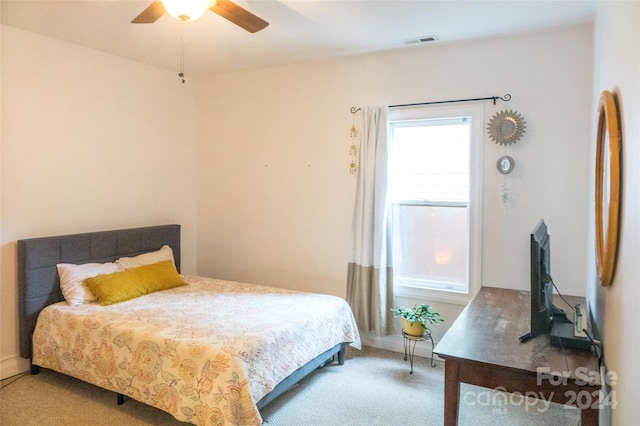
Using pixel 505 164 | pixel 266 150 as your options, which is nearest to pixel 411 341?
pixel 505 164

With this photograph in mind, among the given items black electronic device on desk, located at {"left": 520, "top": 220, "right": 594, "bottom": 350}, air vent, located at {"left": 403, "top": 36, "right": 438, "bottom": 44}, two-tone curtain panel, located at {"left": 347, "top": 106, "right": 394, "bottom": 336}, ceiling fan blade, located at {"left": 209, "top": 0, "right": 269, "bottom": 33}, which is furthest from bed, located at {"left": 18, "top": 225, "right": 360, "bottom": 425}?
air vent, located at {"left": 403, "top": 36, "right": 438, "bottom": 44}

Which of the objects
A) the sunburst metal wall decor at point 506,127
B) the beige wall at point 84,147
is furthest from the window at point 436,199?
the beige wall at point 84,147

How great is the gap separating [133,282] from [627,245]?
3.35 meters

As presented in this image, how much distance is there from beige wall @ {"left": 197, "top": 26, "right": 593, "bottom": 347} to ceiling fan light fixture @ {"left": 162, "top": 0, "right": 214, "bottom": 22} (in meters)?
1.97

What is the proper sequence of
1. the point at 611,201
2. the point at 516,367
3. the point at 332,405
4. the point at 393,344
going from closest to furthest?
the point at 611,201
the point at 516,367
the point at 332,405
the point at 393,344

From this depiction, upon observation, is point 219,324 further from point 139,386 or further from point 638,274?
point 638,274

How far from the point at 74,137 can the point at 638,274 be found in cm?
400

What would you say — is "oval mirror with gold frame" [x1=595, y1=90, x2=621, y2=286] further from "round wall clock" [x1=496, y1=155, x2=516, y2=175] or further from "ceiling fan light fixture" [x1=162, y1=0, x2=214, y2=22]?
"ceiling fan light fixture" [x1=162, y1=0, x2=214, y2=22]

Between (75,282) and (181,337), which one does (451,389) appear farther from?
(75,282)

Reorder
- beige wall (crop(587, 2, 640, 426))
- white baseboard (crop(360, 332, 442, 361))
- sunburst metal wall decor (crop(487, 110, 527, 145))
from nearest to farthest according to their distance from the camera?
beige wall (crop(587, 2, 640, 426)) < sunburst metal wall decor (crop(487, 110, 527, 145)) < white baseboard (crop(360, 332, 442, 361))

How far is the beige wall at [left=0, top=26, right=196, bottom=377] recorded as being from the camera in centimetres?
337

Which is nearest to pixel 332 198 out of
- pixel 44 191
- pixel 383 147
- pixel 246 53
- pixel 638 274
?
pixel 383 147

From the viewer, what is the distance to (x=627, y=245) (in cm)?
140

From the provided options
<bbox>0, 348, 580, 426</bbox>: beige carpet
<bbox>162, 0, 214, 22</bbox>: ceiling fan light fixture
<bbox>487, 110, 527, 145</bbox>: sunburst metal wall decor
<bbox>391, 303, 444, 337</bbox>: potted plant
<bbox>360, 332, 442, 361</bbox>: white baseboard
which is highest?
<bbox>162, 0, 214, 22</bbox>: ceiling fan light fixture
